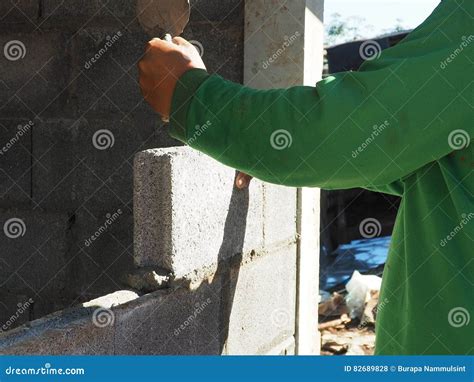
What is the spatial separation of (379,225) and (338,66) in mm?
2109

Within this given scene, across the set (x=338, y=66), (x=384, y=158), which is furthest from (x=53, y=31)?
(x=338, y=66)

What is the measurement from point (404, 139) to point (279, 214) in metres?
1.67

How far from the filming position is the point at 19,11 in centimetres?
392

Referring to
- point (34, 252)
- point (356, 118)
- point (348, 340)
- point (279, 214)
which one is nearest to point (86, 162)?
point (34, 252)

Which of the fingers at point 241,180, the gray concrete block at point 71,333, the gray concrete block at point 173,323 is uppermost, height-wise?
the fingers at point 241,180

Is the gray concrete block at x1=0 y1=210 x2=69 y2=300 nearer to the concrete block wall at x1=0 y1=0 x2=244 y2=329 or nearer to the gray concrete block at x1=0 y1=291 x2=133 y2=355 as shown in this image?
the concrete block wall at x1=0 y1=0 x2=244 y2=329

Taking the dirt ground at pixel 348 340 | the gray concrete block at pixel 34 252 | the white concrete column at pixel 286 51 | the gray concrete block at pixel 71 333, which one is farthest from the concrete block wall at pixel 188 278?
the dirt ground at pixel 348 340

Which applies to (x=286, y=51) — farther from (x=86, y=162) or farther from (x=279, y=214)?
(x=86, y=162)

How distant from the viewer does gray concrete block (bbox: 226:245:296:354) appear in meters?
2.95

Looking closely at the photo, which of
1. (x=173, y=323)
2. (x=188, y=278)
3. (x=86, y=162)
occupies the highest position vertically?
(x=86, y=162)

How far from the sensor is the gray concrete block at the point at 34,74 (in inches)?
152

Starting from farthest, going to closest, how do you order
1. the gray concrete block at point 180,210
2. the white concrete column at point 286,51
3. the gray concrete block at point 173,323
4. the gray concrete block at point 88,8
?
the gray concrete block at point 88,8 → the white concrete column at point 286,51 → the gray concrete block at point 180,210 → the gray concrete block at point 173,323

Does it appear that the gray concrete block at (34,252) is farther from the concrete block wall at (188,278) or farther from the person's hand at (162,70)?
the person's hand at (162,70)

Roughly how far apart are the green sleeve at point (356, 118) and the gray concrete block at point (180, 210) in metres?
0.69
